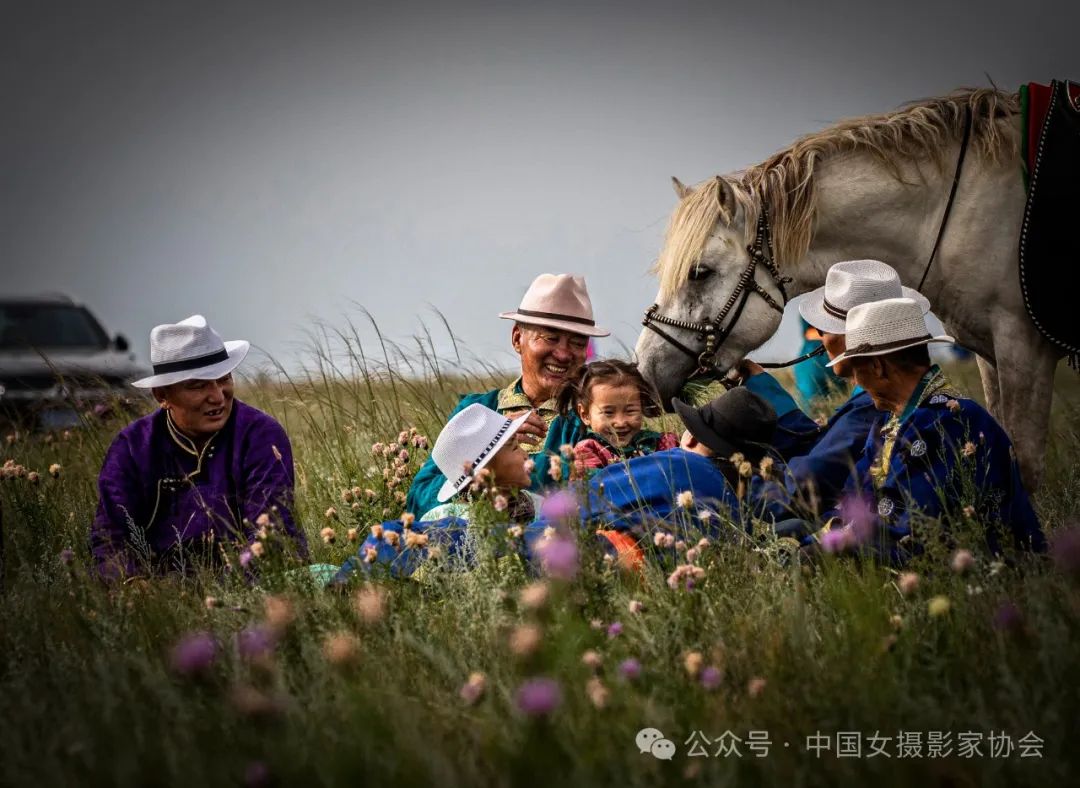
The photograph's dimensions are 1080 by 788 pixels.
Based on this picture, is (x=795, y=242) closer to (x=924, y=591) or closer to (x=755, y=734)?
(x=924, y=591)

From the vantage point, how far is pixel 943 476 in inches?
139

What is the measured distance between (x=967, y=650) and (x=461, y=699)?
1366 mm

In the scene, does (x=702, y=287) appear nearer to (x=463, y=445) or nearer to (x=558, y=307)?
(x=558, y=307)

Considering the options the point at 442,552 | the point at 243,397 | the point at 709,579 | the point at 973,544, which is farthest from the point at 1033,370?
the point at 243,397

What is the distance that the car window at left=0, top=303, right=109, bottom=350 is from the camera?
Result: 42.2ft

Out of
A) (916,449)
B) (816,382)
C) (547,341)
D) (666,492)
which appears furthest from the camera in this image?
(816,382)

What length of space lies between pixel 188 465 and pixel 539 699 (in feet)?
9.49

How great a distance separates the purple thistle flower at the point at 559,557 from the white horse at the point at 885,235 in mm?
2495

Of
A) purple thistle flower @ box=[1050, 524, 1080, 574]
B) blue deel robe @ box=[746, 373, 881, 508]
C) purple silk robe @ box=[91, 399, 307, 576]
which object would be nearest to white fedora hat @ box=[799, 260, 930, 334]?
blue deel robe @ box=[746, 373, 881, 508]

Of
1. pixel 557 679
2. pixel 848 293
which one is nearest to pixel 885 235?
pixel 848 293

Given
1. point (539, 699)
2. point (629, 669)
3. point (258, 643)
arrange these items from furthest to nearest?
point (258, 643) < point (629, 669) < point (539, 699)

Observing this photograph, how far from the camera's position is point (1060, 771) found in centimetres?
219

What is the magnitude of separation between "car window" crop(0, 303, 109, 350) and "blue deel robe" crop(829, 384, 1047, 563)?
11.5 meters

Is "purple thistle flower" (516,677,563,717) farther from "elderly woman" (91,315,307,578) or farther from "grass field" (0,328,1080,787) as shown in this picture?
"elderly woman" (91,315,307,578)
